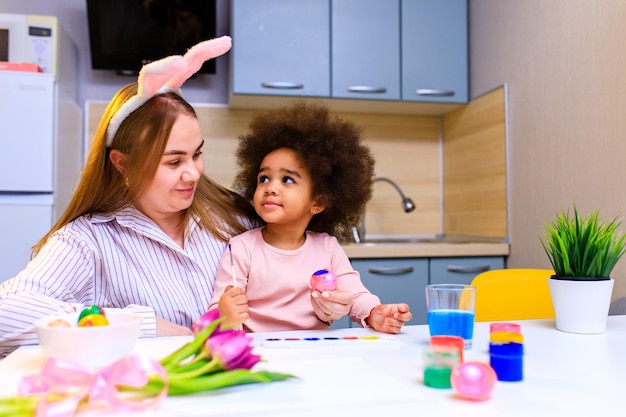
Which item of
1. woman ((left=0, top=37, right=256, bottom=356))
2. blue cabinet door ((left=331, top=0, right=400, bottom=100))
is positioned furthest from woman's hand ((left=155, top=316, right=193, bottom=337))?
blue cabinet door ((left=331, top=0, right=400, bottom=100))

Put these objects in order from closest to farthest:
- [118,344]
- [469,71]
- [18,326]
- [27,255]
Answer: [118,344]
[18,326]
[27,255]
[469,71]

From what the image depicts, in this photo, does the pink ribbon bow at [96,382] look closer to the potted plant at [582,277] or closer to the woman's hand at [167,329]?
the woman's hand at [167,329]

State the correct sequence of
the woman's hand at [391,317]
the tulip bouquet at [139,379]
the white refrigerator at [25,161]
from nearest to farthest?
1. the tulip bouquet at [139,379]
2. the woman's hand at [391,317]
3. the white refrigerator at [25,161]

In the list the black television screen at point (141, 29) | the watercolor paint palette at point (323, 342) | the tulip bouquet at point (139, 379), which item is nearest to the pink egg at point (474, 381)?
the tulip bouquet at point (139, 379)

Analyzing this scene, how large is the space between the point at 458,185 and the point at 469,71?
0.57 metres

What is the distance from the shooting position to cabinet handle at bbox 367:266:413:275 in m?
2.45

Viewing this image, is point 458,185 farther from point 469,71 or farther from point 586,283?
point 586,283

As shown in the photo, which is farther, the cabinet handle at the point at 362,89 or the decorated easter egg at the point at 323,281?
the cabinet handle at the point at 362,89

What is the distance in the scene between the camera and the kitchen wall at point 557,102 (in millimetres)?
1898

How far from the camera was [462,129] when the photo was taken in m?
3.01

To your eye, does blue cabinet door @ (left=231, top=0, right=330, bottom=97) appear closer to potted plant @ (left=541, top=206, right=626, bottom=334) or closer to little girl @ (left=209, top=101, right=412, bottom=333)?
little girl @ (left=209, top=101, right=412, bottom=333)

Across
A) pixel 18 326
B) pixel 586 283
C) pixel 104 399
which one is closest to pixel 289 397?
pixel 104 399

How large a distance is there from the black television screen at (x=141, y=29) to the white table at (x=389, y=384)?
6.99 ft

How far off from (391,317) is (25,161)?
184 centimetres
